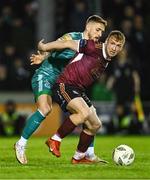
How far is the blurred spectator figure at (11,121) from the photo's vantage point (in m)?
20.9

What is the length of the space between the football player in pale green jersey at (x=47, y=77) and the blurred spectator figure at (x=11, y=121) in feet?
28.4

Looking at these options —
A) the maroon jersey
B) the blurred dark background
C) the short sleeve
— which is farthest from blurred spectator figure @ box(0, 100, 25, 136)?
the short sleeve

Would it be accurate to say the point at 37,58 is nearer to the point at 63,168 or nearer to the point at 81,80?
the point at 81,80

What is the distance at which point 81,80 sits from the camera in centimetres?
1135

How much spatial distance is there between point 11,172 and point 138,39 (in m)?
12.6

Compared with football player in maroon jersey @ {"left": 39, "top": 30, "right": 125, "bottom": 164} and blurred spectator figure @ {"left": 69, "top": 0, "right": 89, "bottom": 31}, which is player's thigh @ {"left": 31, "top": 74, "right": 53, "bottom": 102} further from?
blurred spectator figure @ {"left": 69, "top": 0, "right": 89, "bottom": 31}

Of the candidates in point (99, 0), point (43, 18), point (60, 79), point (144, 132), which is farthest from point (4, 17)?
point (60, 79)

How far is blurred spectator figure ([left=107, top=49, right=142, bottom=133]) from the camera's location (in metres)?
A: 21.2

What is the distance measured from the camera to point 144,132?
71.3ft

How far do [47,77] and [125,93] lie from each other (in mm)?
9610

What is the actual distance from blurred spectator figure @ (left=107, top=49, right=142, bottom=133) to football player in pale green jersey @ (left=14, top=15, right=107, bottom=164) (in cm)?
903

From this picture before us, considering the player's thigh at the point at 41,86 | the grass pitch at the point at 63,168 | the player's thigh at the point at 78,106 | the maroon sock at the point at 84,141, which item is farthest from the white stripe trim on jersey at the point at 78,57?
the grass pitch at the point at 63,168

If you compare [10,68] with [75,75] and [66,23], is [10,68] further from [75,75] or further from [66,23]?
[75,75]

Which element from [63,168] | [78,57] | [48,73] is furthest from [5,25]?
[63,168]
